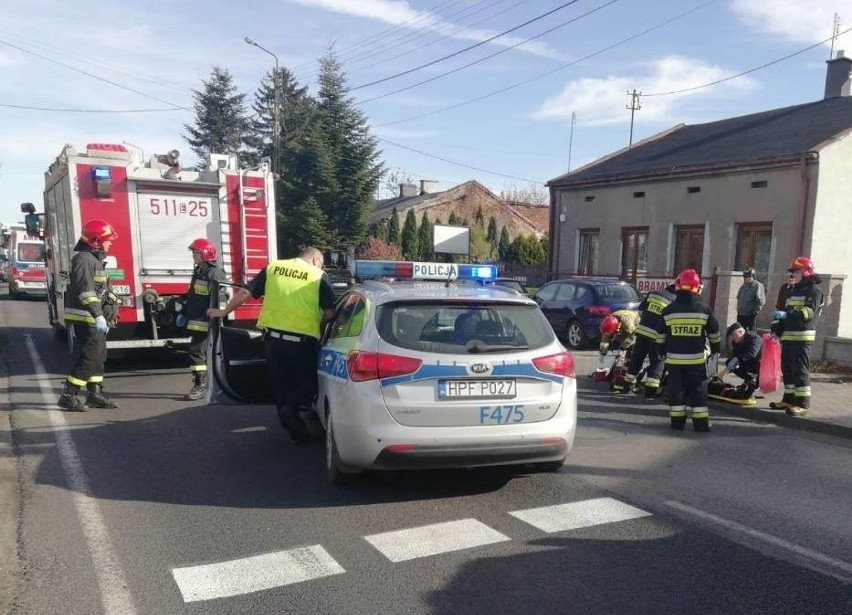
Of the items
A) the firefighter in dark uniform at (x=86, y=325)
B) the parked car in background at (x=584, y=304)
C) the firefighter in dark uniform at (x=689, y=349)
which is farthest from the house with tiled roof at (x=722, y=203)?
the firefighter in dark uniform at (x=86, y=325)

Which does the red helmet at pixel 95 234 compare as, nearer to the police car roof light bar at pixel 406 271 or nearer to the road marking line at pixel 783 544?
the police car roof light bar at pixel 406 271

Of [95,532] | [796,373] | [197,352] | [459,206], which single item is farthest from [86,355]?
[459,206]

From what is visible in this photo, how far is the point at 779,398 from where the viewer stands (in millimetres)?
8750

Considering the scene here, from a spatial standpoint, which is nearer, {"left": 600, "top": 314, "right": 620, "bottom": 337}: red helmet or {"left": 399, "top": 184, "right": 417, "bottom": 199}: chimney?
{"left": 600, "top": 314, "right": 620, "bottom": 337}: red helmet

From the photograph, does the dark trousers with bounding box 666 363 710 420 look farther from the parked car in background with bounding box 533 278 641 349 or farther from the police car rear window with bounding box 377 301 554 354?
the parked car in background with bounding box 533 278 641 349

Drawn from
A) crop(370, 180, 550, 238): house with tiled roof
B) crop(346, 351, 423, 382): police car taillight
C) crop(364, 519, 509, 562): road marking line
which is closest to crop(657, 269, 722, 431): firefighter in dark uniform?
crop(364, 519, 509, 562): road marking line

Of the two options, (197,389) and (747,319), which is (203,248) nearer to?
(197,389)

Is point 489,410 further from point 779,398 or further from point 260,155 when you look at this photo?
point 260,155

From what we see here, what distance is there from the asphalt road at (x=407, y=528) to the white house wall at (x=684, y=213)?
40.7 ft

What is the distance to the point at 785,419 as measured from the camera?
766 cm

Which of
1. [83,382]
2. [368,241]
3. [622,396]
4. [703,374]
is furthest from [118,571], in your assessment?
[368,241]

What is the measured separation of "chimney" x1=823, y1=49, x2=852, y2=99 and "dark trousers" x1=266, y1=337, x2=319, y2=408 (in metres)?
Result: 22.8

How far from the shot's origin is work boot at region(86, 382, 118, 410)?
7404 millimetres

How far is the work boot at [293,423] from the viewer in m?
5.86
